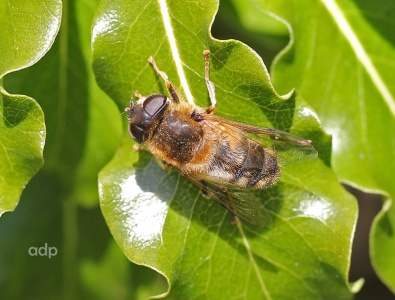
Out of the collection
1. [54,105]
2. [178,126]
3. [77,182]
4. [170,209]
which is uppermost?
[178,126]

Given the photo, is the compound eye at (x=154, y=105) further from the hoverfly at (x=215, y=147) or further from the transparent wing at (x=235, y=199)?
the transparent wing at (x=235, y=199)

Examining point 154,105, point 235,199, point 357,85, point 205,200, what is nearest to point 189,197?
point 205,200

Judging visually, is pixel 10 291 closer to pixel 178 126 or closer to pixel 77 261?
pixel 77 261

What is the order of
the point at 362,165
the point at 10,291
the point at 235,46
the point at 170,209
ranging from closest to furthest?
1. the point at 235,46
2. the point at 170,209
3. the point at 362,165
4. the point at 10,291

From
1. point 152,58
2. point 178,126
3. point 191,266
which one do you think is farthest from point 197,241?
point 152,58

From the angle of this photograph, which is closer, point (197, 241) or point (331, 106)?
point (197, 241)

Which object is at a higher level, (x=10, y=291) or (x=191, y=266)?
(x=191, y=266)

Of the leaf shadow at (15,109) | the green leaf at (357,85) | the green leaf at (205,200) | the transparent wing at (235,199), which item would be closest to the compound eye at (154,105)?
the green leaf at (205,200)
